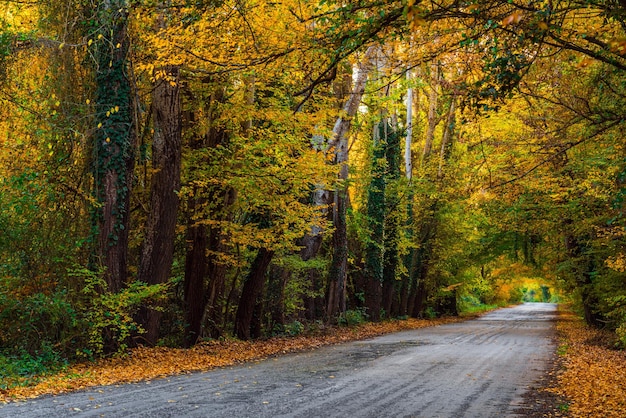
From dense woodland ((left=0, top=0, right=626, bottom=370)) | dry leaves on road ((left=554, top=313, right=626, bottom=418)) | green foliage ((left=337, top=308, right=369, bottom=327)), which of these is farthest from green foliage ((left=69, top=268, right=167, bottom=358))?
green foliage ((left=337, top=308, right=369, bottom=327))

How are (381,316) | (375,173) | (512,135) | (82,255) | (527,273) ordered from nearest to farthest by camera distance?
(82,255) → (512,135) → (375,173) → (381,316) → (527,273)

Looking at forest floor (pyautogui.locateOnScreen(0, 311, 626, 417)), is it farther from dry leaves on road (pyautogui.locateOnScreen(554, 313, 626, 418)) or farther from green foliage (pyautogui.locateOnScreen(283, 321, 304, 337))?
green foliage (pyautogui.locateOnScreen(283, 321, 304, 337))

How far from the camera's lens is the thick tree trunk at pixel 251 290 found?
17.9 m

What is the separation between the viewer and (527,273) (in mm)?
44062

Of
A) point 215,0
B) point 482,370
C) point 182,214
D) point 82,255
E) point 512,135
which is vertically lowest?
point 482,370

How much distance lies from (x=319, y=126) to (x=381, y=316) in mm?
15663

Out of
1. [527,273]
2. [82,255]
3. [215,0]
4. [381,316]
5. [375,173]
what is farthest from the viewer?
[527,273]

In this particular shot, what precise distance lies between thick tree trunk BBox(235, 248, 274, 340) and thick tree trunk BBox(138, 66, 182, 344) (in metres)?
3.96

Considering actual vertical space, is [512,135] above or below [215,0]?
above

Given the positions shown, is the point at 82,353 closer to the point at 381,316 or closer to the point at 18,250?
the point at 18,250

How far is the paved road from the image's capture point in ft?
24.1

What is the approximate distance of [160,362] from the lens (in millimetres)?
12391

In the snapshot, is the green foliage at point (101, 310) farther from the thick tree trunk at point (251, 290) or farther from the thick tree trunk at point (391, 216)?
the thick tree trunk at point (391, 216)

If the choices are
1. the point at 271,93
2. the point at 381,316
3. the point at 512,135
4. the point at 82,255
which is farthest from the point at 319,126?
the point at 381,316
